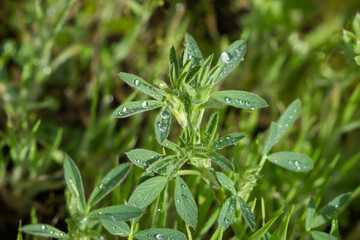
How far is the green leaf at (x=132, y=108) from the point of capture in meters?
1.02

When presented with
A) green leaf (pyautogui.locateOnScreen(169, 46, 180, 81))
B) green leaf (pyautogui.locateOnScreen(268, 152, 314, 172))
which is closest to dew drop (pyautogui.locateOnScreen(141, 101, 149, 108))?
green leaf (pyautogui.locateOnScreen(169, 46, 180, 81))

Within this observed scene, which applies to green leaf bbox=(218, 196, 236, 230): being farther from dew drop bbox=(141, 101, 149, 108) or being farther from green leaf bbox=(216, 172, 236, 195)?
dew drop bbox=(141, 101, 149, 108)

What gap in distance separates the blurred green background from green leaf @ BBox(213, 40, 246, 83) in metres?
0.42

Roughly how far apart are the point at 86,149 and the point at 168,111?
33.2 inches

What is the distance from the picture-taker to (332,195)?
190 centimetres

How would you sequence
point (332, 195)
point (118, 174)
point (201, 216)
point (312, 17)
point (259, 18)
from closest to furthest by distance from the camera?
point (118, 174)
point (201, 216)
point (332, 195)
point (259, 18)
point (312, 17)

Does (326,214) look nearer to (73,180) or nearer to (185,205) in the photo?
(185,205)

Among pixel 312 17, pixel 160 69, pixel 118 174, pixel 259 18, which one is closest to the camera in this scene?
pixel 118 174

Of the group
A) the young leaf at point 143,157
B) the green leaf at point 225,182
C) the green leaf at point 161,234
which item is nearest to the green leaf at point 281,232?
the green leaf at point 225,182

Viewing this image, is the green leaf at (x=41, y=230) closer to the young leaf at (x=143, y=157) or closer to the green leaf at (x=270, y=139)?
the young leaf at (x=143, y=157)

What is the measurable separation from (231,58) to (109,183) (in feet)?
1.62

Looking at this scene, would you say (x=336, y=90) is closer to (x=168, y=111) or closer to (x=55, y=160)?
(x=168, y=111)

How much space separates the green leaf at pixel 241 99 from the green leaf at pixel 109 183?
309mm

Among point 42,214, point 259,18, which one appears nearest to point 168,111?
point 42,214
